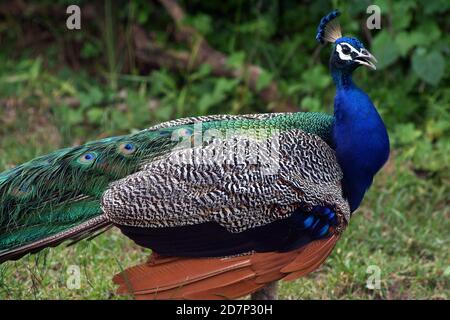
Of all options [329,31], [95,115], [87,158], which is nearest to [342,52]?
[329,31]

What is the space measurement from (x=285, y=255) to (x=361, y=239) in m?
1.25

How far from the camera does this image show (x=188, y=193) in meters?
3.08

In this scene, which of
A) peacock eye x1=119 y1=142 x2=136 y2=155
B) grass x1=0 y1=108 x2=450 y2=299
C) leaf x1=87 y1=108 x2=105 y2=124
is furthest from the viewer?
leaf x1=87 y1=108 x2=105 y2=124

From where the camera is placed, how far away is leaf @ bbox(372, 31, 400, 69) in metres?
5.09

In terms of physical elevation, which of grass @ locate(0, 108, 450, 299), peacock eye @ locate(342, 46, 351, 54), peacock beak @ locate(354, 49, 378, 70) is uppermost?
peacock eye @ locate(342, 46, 351, 54)

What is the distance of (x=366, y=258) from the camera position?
13.4 ft

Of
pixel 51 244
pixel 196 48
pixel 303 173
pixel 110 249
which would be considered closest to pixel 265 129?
pixel 303 173

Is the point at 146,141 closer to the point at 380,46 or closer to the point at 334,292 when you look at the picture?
the point at 334,292

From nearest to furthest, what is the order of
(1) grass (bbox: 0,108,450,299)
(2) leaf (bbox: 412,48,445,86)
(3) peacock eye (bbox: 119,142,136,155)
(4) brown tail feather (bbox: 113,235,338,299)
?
(4) brown tail feather (bbox: 113,235,338,299) < (3) peacock eye (bbox: 119,142,136,155) < (1) grass (bbox: 0,108,450,299) < (2) leaf (bbox: 412,48,445,86)

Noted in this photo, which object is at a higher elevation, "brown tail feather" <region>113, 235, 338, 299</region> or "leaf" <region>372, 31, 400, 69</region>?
"leaf" <region>372, 31, 400, 69</region>

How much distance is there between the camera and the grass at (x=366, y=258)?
12.3 feet
